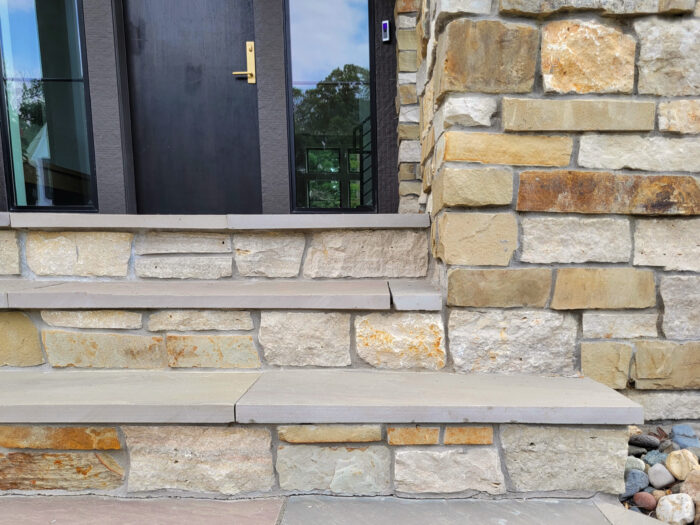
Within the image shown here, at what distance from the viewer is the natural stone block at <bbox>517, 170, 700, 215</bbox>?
1230 mm

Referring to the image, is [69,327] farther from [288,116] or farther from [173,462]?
[288,116]

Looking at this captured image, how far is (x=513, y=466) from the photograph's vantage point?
3.57 ft

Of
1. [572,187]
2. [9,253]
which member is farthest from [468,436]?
[9,253]

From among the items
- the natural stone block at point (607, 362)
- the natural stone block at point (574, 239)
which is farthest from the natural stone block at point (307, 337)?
the natural stone block at point (607, 362)

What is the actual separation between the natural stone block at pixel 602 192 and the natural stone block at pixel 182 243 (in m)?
1.15

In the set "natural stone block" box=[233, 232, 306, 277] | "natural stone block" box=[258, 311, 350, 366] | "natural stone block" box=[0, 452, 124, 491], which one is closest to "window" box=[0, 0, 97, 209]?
"natural stone block" box=[233, 232, 306, 277]

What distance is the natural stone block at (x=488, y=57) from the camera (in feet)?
3.92

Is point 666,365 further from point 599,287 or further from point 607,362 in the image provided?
point 599,287

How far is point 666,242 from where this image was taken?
1.26 meters

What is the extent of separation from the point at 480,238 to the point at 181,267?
1.18 metres

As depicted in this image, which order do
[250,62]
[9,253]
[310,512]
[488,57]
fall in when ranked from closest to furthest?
[310,512] < [488,57] < [9,253] < [250,62]

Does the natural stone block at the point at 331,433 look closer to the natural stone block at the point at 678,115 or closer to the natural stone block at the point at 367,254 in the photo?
the natural stone block at the point at 367,254

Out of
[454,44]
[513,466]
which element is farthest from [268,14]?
[513,466]

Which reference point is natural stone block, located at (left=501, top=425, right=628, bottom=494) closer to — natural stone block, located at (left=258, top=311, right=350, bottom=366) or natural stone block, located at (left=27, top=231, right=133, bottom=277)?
natural stone block, located at (left=258, top=311, right=350, bottom=366)
